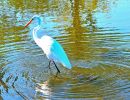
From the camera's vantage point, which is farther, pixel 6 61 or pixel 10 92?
pixel 6 61

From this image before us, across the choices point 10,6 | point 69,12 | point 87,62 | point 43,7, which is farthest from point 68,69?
point 10,6

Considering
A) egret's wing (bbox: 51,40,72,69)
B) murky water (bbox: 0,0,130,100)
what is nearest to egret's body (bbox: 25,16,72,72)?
egret's wing (bbox: 51,40,72,69)

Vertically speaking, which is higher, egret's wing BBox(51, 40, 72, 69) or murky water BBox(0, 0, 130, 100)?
egret's wing BBox(51, 40, 72, 69)

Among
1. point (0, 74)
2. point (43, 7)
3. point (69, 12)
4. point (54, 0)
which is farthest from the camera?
point (54, 0)

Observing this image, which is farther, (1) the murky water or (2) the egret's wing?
(2) the egret's wing

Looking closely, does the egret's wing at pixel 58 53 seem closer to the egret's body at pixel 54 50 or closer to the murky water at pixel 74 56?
the egret's body at pixel 54 50

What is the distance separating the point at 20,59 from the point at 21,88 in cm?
242

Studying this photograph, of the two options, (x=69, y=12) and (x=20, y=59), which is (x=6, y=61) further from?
(x=69, y=12)

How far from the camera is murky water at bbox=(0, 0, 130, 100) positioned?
8.67m

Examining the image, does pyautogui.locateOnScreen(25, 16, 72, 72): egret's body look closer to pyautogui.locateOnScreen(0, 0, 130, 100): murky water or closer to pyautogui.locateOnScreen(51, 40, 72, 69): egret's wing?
pyautogui.locateOnScreen(51, 40, 72, 69): egret's wing

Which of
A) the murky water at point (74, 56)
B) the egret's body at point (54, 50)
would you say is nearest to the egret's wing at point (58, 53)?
the egret's body at point (54, 50)

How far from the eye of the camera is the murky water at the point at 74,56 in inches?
341

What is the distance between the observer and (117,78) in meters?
9.26

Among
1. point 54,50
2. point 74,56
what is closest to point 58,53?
point 54,50
